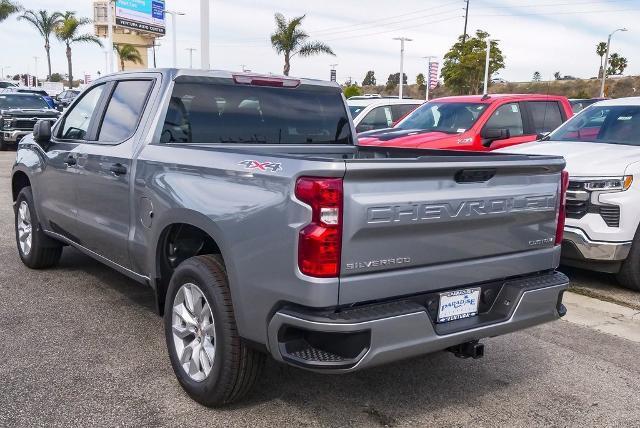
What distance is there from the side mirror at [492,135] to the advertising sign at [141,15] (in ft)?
212

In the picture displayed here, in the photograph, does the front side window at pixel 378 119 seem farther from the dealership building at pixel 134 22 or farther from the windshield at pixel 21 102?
the dealership building at pixel 134 22

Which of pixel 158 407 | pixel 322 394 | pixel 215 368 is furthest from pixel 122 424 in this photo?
pixel 322 394

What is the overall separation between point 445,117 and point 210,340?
285 inches

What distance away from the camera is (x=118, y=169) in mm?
4434

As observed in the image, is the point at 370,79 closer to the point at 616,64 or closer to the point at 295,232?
the point at 616,64

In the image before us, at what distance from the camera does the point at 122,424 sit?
11.0ft

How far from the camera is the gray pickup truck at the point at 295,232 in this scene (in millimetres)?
2889

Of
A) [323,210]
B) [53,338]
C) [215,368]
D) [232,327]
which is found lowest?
[53,338]

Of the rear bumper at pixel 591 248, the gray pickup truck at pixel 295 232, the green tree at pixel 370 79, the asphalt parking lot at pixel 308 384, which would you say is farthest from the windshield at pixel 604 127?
the green tree at pixel 370 79

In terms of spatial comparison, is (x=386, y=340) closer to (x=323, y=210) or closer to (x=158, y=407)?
(x=323, y=210)

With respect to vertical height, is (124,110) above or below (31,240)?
above

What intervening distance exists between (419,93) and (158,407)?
75059 mm

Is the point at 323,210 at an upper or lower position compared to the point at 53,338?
upper

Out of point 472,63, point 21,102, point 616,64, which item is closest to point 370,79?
point 616,64
